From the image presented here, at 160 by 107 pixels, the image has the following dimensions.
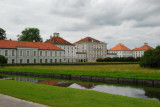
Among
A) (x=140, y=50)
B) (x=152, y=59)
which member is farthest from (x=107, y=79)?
(x=140, y=50)

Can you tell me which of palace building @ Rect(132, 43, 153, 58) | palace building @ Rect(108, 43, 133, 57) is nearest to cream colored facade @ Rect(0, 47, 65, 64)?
palace building @ Rect(108, 43, 133, 57)

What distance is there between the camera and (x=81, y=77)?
65.8ft

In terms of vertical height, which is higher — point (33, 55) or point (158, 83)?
point (33, 55)

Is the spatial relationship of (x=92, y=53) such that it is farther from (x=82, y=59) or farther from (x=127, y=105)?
(x=127, y=105)

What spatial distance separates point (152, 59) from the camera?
36.7m

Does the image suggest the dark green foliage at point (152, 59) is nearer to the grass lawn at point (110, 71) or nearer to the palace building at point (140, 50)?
the grass lawn at point (110, 71)

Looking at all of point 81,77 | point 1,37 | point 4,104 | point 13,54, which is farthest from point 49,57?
point 4,104

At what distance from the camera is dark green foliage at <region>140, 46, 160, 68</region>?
119ft

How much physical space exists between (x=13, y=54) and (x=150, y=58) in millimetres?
37384

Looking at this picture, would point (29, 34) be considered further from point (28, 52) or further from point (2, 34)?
point (28, 52)

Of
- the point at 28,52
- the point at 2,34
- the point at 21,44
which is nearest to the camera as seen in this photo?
the point at 21,44

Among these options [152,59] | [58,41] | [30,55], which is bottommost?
[152,59]

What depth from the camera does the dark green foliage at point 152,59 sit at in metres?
36.3

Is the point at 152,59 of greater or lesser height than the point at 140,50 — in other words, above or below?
below
